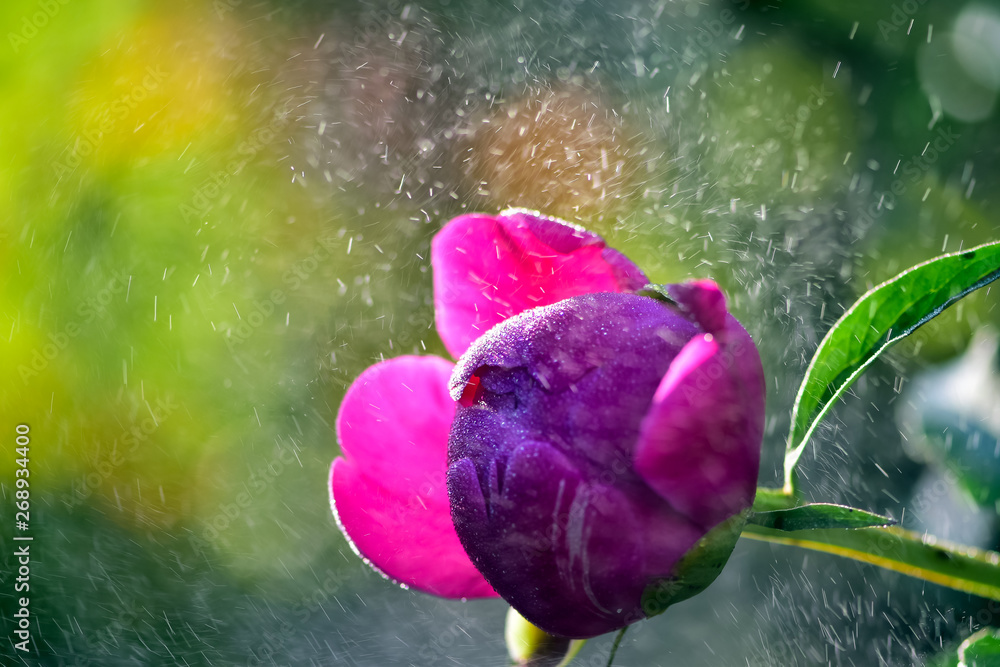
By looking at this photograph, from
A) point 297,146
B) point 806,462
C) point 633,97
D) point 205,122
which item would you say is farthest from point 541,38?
point 806,462

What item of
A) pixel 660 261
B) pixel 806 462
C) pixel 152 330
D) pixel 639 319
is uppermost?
pixel 639 319

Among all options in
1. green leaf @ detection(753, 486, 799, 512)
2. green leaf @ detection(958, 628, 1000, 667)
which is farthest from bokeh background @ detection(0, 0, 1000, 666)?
green leaf @ detection(753, 486, 799, 512)

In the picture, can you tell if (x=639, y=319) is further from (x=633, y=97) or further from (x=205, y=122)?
(x=205, y=122)

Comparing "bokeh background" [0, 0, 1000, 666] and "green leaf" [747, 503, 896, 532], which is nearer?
"green leaf" [747, 503, 896, 532]

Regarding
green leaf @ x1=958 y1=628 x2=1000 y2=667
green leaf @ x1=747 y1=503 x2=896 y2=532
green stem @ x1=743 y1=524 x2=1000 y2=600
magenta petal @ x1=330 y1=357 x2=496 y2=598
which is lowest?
green leaf @ x1=958 y1=628 x2=1000 y2=667

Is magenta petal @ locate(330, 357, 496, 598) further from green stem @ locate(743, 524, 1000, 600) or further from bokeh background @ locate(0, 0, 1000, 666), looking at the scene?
bokeh background @ locate(0, 0, 1000, 666)

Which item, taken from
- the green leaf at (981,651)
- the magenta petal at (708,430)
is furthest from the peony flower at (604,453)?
the green leaf at (981,651)
